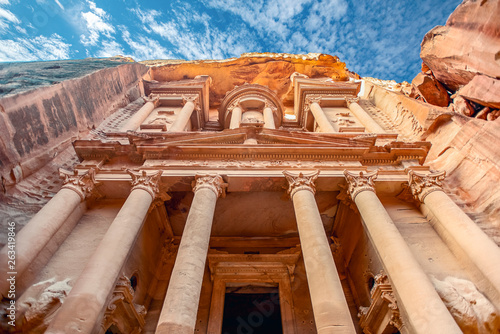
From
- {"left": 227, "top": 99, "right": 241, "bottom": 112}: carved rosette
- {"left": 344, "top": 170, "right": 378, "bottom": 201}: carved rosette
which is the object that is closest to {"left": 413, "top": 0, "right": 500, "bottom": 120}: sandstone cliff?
{"left": 344, "top": 170, "right": 378, "bottom": 201}: carved rosette

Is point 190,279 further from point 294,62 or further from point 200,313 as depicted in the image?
point 294,62

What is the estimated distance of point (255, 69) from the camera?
76.6 feet

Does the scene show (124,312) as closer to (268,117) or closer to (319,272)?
(319,272)

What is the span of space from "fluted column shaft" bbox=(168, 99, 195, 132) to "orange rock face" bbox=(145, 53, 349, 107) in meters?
7.25

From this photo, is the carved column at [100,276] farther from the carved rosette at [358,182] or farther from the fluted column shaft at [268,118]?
the fluted column shaft at [268,118]

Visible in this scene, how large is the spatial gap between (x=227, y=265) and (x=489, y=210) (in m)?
8.76

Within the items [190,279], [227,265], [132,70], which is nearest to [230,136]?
[227,265]

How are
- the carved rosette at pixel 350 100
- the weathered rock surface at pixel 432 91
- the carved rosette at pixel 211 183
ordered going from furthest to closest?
the carved rosette at pixel 350 100, the weathered rock surface at pixel 432 91, the carved rosette at pixel 211 183

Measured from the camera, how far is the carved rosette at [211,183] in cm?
797

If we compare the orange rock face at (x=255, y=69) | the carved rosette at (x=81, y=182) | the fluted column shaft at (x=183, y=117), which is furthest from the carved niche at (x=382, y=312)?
the orange rock face at (x=255, y=69)

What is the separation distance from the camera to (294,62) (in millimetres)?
23172

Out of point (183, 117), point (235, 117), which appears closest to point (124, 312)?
point (183, 117)

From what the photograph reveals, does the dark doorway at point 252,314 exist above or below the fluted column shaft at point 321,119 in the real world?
below

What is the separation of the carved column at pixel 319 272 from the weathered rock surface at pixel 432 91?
548 inches
